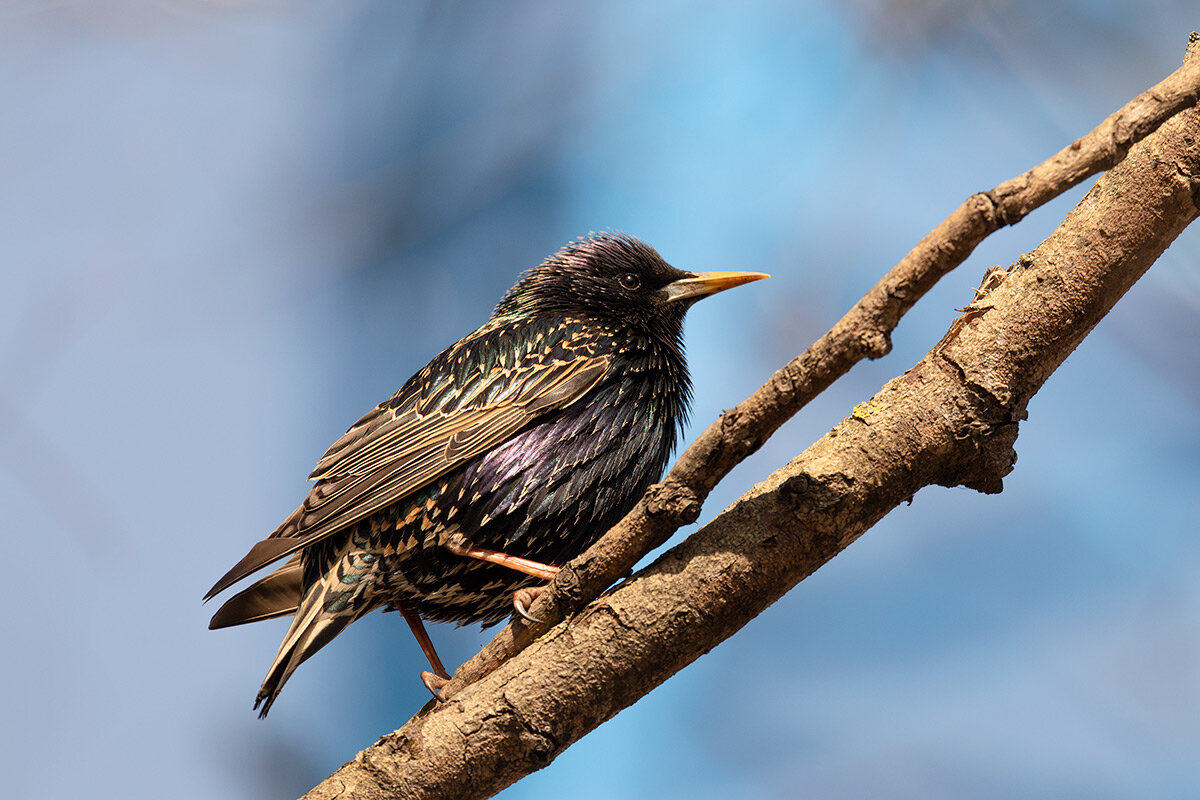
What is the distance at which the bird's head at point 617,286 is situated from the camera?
193 inches

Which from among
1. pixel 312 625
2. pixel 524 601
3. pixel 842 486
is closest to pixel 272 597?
pixel 312 625

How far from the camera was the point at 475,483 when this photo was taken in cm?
414

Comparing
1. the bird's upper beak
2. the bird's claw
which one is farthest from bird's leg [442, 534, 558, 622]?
the bird's upper beak

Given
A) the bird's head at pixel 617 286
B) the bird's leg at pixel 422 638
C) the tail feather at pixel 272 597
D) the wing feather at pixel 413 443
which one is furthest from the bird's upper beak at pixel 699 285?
the tail feather at pixel 272 597

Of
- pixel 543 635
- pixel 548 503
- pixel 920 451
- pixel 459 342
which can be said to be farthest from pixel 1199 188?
pixel 459 342

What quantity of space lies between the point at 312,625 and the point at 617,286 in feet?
6.62

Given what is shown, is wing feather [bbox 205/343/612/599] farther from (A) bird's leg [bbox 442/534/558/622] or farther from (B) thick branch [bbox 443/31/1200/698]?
(B) thick branch [bbox 443/31/1200/698]

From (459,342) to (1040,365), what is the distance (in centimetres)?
271

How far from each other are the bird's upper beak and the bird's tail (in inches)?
75.8

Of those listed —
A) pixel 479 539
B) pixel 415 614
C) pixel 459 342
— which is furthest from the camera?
pixel 459 342

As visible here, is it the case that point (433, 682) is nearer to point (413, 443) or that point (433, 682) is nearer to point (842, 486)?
point (413, 443)

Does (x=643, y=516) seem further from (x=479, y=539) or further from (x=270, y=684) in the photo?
(x=270, y=684)

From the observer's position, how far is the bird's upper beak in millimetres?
4893

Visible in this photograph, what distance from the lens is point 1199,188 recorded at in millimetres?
2807
